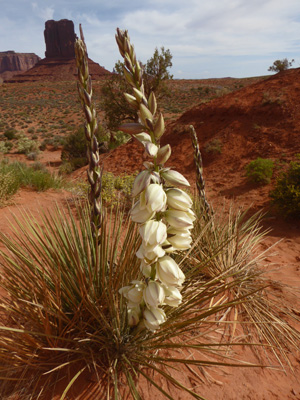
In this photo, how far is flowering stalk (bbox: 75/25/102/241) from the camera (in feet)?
4.30

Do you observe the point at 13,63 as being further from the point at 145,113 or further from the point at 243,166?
the point at 145,113

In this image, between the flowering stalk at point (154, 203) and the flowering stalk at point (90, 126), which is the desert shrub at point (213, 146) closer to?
the flowering stalk at point (90, 126)

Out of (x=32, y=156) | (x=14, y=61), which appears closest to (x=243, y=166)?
(x=32, y=156)

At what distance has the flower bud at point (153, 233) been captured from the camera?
108 cm

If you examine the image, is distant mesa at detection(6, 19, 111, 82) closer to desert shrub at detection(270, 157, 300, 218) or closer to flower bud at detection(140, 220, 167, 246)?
desert shrub at detection(270, 157, 300, 218)

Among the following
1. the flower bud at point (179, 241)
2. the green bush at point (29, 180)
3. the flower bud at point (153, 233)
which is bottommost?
the green bush at point (29, 180)

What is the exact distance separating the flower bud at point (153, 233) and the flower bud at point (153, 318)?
40 centimetres

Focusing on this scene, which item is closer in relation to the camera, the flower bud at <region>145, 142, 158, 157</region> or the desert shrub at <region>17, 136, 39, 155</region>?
the flower bud at <region>145, 142, 158, 157</region>

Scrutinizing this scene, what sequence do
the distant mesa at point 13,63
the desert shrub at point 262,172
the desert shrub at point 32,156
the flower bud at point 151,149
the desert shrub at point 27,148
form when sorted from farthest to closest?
the distant mesa at point 13,63 → the desert shrub at point 27,148 → the desert shrub at point 32,156 → the desert shrub at point 262,172 → the flower bud at point 151,149

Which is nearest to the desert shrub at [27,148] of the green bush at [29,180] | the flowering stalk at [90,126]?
the green bush at [29,180]

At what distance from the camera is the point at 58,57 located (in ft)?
279

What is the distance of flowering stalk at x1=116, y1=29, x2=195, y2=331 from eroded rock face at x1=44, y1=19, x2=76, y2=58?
99240mm

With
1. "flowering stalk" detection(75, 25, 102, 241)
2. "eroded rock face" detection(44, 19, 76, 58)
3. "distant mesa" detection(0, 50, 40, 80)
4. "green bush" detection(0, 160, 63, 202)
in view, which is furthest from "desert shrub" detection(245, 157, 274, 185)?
"distant mesa" detection(0, 50, 40, 80)

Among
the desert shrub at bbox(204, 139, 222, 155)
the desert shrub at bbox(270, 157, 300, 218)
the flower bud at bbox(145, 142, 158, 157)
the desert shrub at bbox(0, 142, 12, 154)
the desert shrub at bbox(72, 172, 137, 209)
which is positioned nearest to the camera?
the flower bud at bbox(145, 142, 158, 157)
